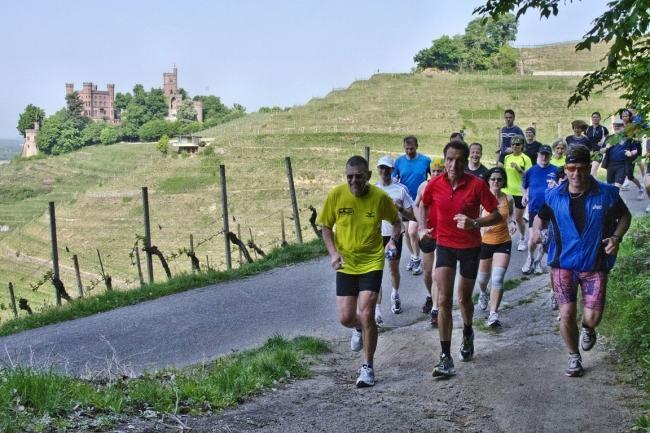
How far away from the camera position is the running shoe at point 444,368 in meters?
6.82

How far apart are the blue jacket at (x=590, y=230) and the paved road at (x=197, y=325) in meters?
3.65

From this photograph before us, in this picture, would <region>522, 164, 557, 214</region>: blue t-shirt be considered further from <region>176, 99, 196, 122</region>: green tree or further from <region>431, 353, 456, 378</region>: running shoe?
<region>176, 99, 196, 122</region>: green tree

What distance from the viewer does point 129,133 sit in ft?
554

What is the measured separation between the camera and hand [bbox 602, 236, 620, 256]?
240 inches

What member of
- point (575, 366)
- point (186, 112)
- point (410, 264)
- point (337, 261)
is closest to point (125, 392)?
point (337, 261)

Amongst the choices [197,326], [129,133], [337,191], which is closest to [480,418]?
[337,191]

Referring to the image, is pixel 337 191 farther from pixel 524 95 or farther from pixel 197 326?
pixel 524 95

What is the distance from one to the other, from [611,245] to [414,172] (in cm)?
499

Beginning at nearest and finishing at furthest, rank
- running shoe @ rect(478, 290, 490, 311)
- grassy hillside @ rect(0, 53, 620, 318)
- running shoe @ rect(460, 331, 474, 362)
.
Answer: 1. running shoe @ rect(460, 331, 474, 362)
2. running shoe @ rect(478, 290, 490, 311)
3. grassy hillside @ rect(0, 53, 620, 318)

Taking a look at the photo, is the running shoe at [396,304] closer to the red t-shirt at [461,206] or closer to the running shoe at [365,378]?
the red t-shirt at [461,206]

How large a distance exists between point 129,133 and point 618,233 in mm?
169091

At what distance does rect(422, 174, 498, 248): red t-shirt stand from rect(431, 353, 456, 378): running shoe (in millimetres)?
984

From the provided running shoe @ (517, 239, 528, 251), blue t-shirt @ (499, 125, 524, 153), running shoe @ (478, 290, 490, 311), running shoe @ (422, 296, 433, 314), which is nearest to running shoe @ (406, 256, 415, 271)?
running shoe @ (517, 239, 528, 251)

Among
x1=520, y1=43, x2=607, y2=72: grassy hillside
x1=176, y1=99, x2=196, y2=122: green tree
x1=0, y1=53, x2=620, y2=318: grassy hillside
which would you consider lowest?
x1=0, y1=53, x2=620, y2=318: grassy hillside
